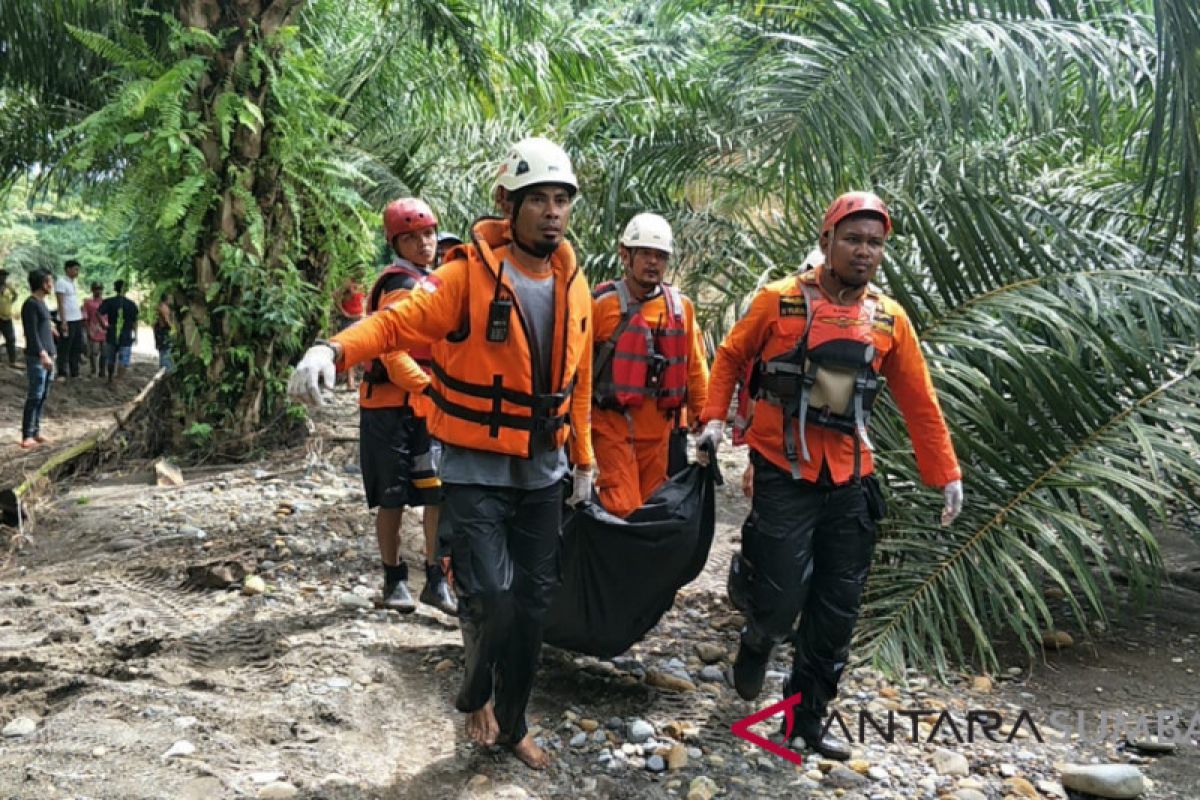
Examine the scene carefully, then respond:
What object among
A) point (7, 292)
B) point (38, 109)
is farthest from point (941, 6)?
point (7, 292)

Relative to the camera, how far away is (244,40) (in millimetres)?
7660

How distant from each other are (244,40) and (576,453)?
5.43 meters

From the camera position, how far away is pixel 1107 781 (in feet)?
11.7

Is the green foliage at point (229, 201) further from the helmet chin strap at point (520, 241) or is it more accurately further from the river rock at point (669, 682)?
the river rock at point (669, 682)

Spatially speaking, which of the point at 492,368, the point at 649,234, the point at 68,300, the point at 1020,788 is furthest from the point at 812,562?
the point at 68,300

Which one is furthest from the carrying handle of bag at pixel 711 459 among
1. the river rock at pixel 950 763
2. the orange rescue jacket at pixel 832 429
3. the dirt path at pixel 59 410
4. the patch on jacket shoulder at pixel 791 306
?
the dirt path at pixel 59 410

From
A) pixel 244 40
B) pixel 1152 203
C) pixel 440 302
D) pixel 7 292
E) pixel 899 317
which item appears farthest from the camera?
pixel 7 292

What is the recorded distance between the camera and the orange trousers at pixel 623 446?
5.04 m

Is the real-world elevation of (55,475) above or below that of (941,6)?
below

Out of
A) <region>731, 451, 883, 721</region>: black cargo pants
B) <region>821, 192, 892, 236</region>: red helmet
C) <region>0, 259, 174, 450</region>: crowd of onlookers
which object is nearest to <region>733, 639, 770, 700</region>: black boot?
<region>731, 451, 883, 721</region>: black cargo pants

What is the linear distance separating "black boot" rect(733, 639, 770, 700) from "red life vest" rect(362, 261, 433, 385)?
6.16 ft

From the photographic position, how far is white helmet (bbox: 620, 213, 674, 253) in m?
4.95

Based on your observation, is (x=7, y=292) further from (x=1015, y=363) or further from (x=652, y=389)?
(x=1015, y=363)

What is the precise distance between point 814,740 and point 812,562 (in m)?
0.66
